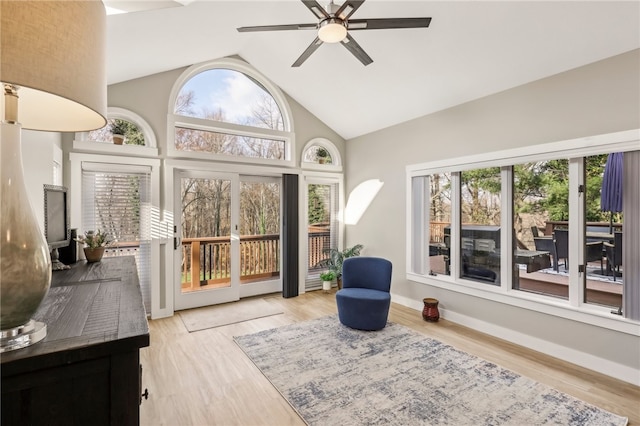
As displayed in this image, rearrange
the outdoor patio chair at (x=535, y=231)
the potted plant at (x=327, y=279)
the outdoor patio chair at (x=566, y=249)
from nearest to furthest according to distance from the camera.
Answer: the outdoor patio chair at (x=566, y=249) → the outdoor patio chair at (x=535, y=231) → the potted plant at (x=327, y=279)

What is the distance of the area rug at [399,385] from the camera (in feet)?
7.08

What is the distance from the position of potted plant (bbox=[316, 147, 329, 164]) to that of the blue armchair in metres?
2.20

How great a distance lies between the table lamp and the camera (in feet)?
1.98

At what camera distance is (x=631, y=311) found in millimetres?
2598

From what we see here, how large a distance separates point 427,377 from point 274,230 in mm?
3316

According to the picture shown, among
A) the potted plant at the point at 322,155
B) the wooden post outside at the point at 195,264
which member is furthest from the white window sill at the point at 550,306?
the wooden post outside at the point at 195,264

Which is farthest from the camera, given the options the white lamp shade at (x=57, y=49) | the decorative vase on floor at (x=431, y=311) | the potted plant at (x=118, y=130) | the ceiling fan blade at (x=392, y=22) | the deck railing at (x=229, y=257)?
the deck railing at (x=229, y=257)

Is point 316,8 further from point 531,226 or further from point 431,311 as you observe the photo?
point 431,311

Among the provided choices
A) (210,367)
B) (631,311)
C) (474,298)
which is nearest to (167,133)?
(210,367)

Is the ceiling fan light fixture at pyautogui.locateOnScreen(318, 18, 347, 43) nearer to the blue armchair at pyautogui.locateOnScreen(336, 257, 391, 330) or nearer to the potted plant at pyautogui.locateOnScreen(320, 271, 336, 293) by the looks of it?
the blue armchair at pyautogui.locateOnScreen(336, 257, 391, 330)

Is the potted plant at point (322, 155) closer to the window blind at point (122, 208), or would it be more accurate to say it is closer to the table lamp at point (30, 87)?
the window blind at point (122, 208)

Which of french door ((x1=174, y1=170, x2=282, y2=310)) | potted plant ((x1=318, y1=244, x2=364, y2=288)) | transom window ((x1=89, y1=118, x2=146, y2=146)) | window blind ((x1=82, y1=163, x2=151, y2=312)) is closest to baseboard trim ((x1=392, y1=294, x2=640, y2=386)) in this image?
potted plant ((x1=318, y1=244, x2=364, y2=288))

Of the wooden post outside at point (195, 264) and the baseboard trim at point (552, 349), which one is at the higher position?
the wooden post outside at point (195, 264)

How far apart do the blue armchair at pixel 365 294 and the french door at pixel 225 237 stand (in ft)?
5.67
